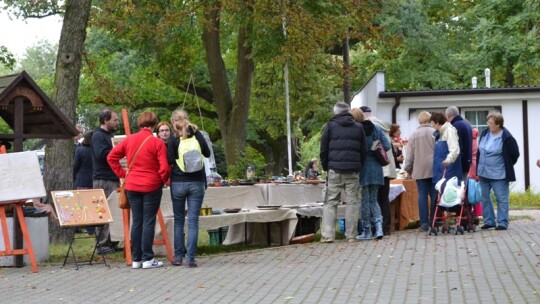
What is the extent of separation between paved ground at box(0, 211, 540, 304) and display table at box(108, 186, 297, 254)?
1.60 ft

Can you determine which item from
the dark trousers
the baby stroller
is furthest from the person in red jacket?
the baby stroller

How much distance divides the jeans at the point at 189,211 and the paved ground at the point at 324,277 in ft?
1.16

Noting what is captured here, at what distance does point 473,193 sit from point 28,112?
6.57 meters

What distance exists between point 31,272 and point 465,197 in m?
6.61

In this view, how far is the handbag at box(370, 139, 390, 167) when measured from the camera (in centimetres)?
1564

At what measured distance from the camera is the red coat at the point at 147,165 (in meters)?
12.8

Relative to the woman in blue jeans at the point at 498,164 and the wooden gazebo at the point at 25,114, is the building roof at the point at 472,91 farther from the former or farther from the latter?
the wooden gazebo at the point at 25,114

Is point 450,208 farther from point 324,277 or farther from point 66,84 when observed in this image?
point 66,84

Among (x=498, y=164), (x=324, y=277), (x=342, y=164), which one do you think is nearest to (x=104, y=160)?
(x=342, y=164)

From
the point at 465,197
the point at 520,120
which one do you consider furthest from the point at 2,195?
the point at 520,120

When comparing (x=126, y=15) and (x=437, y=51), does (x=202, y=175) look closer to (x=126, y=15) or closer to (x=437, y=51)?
(x=126, y=15)

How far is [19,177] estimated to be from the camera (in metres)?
13.2

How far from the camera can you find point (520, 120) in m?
29.0

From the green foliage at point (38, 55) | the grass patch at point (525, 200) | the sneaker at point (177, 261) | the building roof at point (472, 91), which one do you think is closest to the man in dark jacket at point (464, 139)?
the sneaker at point (177, 261)
